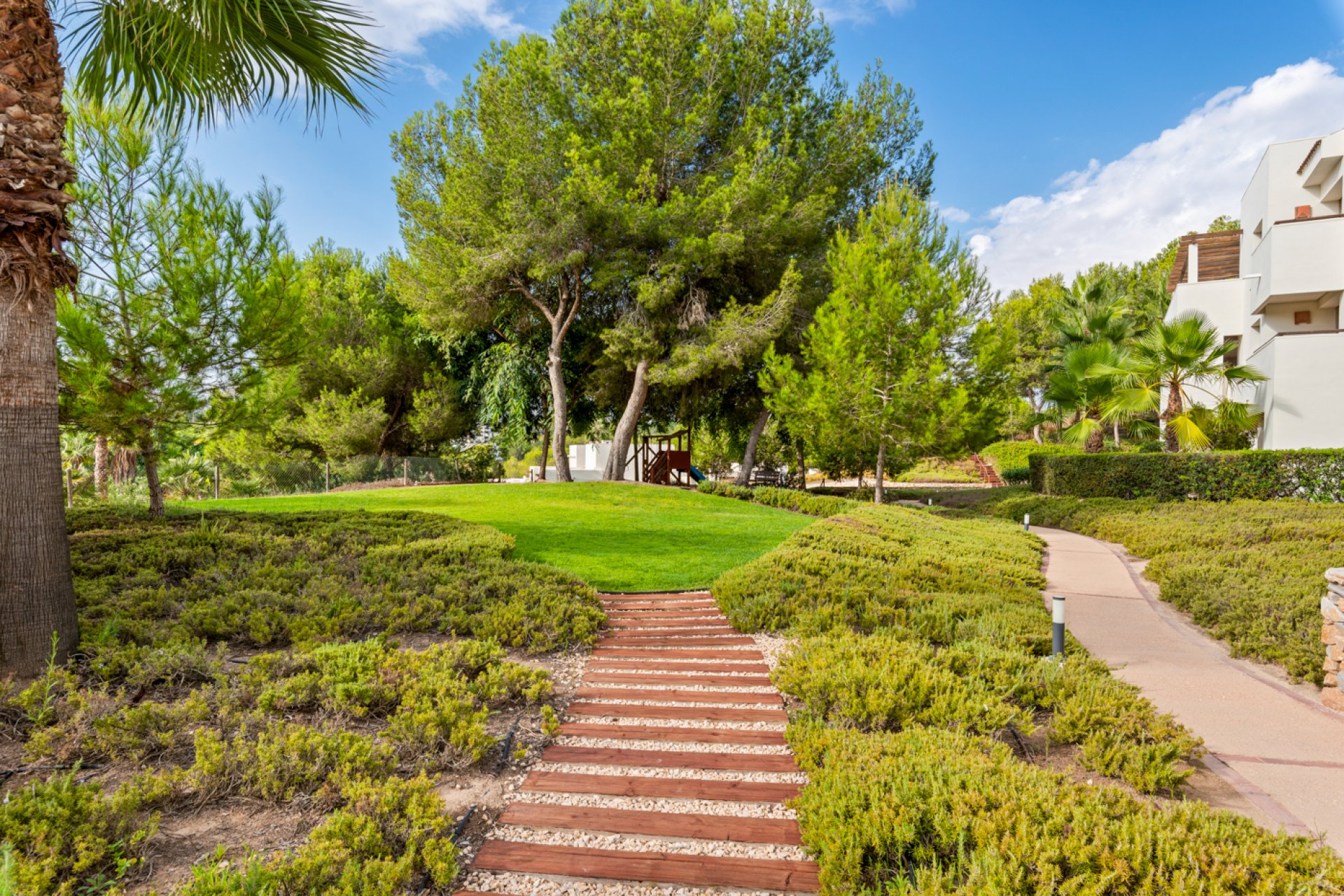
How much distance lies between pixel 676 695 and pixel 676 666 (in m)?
0.59

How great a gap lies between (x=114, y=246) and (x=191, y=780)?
25.2 feet

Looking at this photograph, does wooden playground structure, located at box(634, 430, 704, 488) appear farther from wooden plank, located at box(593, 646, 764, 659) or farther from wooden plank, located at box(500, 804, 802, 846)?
wooden plank, located at box(500, 804, 802, 846)

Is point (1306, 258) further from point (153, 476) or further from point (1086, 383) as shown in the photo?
point (153, 476)

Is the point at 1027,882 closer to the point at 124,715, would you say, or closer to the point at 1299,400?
the point at 124,715

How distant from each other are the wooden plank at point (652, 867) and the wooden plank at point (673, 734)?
108 cm

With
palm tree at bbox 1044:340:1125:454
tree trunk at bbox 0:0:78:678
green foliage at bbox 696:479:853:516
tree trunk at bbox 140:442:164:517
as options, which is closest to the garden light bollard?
tree trunk at bbox 0:0:78:678

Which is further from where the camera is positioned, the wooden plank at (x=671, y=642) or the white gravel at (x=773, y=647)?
the wooden plank at (x=671, y=642)

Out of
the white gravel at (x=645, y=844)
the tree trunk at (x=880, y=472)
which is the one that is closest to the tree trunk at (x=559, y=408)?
the tree trunk at (x=880, y=472)

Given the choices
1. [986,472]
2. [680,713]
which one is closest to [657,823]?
[680,713]

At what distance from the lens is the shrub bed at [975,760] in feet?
7.52

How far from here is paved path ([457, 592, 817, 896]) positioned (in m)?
2.60

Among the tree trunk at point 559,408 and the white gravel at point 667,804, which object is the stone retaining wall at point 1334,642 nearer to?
the white gravel at point 667,804

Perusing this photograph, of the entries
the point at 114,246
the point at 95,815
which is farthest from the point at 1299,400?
the point at 114,246

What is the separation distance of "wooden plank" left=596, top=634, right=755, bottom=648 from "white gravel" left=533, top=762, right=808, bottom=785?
6.69 ft
